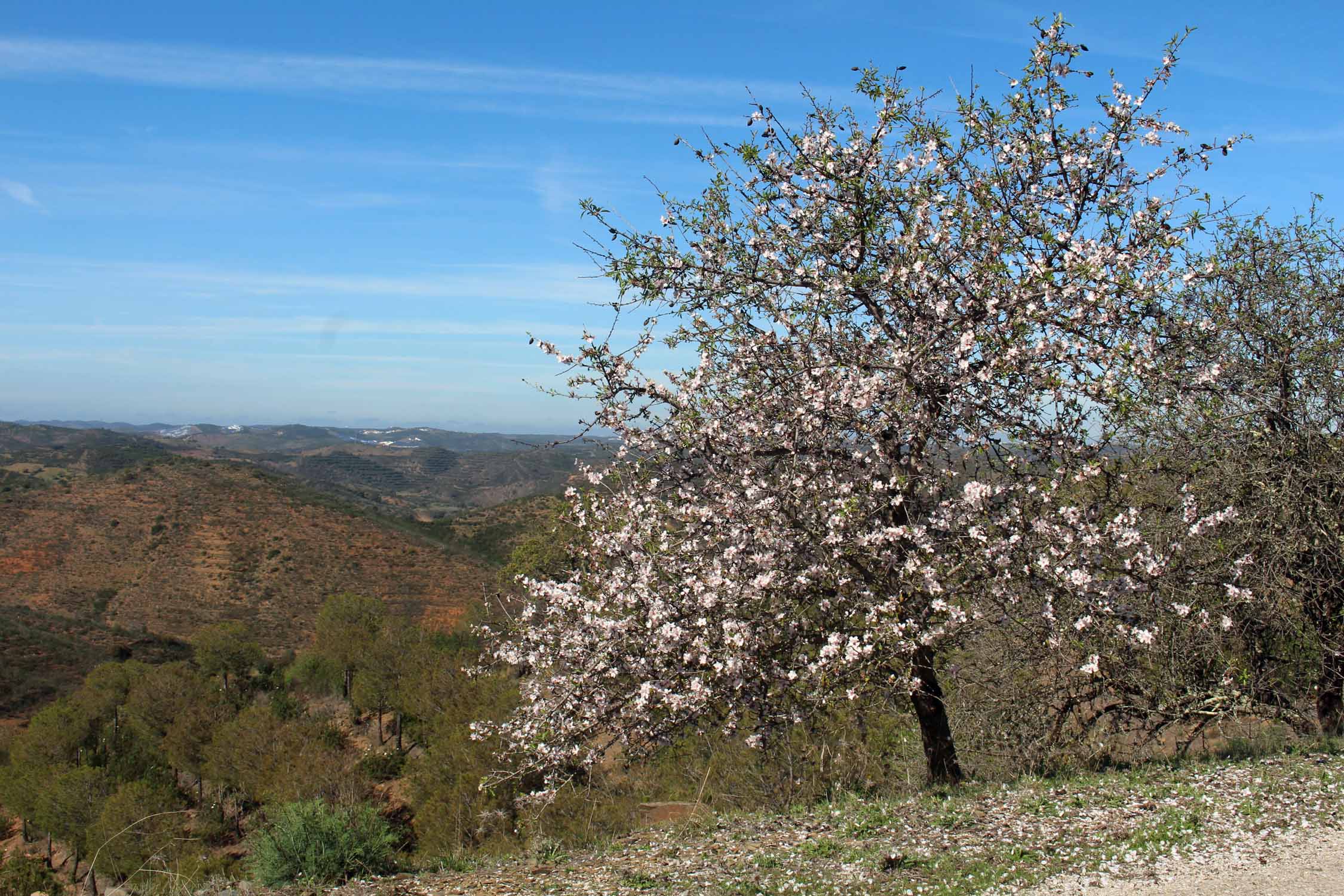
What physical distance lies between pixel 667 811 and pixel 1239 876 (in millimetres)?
8531

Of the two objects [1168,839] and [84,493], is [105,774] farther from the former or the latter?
[84,493]

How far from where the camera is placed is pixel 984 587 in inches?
278

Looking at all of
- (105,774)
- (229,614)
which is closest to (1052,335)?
(105,774)

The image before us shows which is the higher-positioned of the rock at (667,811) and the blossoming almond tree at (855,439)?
the blossoming almond tree at (855,439)

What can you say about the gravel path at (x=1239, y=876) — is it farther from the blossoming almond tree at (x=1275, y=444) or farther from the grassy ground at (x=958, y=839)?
the blossoming almond tree at (x=1275, y=444)

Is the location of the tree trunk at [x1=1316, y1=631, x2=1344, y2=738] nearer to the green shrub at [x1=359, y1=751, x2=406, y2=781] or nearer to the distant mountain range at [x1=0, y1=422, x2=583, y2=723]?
the green shrub at [x1=359, y1=751, x2=406, y2=781]

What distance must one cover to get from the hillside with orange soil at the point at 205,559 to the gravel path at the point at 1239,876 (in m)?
53.6

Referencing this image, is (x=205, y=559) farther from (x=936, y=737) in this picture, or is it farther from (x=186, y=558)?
(x=936, y=737)

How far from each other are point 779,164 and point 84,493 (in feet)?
315

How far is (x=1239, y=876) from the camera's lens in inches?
215

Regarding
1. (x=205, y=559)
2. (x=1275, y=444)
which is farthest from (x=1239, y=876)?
(x=205, y=559)

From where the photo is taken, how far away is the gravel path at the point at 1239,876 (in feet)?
Answer: 17.2

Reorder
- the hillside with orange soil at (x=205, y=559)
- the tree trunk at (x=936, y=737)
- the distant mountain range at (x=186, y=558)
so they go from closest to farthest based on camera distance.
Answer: the tree trunk at (x=936, y=737), the distant mountain range at (x=186, y=558), the hillside with orange soil at (x=205, y=559)

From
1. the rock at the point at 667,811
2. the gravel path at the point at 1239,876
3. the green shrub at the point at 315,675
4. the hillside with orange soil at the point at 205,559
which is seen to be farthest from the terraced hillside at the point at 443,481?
the gravel path at the point at 1239,876
